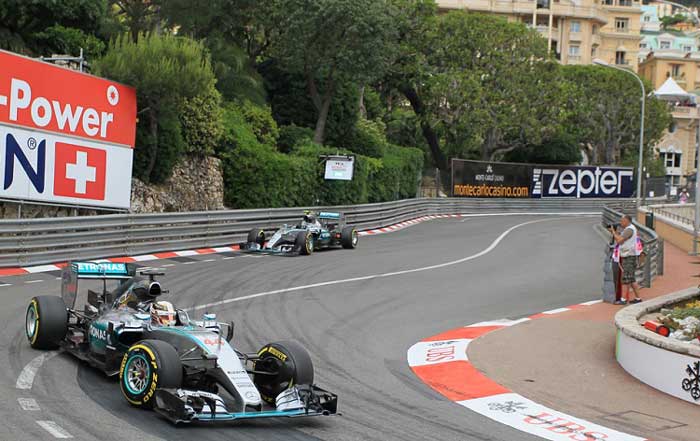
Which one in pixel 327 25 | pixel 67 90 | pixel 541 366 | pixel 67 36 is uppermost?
pixel 327 25

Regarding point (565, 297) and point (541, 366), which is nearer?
point (541, 366)

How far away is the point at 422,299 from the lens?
61.2ft

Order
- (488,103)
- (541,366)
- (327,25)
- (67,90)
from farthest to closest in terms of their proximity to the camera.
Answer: (488,103)
(327,25)
(67,90)
(541,366)

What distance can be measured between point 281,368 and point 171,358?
1.28 meters

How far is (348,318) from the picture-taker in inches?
623

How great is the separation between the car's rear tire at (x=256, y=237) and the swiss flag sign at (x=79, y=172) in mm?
4099

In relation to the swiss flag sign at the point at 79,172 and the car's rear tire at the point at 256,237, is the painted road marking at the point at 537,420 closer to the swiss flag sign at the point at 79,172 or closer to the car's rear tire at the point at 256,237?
the car's rear tire at the point at 256,237

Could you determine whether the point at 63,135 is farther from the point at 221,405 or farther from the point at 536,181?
the point at 536,181

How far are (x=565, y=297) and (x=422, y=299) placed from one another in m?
3.54

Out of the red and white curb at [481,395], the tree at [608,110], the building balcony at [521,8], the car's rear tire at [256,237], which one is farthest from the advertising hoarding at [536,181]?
the building balcony at [521,8]

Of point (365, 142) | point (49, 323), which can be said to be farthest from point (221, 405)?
point (365, 142)

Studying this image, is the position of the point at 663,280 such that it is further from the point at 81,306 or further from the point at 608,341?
the point at 81,306

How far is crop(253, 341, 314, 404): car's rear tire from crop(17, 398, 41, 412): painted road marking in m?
2.34

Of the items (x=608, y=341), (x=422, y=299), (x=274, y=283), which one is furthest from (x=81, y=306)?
(x=608, y=341)
